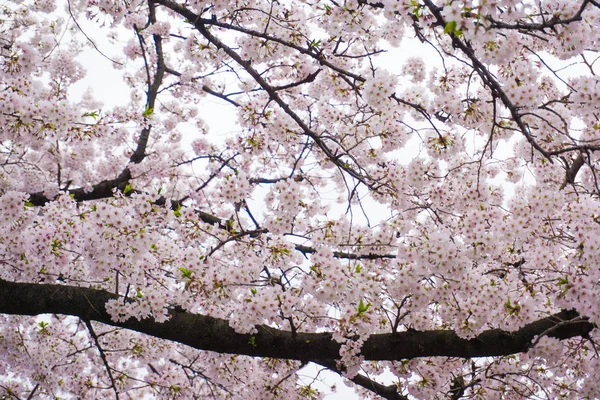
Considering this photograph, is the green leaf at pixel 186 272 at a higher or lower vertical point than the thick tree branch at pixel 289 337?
higher

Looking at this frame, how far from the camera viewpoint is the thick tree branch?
4.77 metres

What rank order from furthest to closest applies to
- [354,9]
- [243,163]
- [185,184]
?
[185,184] → [243,163] → [354,9]

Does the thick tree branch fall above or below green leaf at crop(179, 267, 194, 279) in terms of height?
below

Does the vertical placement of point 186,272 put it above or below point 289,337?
above

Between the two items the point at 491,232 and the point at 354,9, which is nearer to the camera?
the point at 354,9

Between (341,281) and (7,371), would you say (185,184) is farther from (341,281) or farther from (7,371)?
(341,281)

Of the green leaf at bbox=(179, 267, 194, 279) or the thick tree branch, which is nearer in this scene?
the green leaf at bbox=(179, 267, 194, 279)

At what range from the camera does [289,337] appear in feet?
16.0

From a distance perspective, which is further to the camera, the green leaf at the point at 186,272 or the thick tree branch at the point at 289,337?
the thick tree branch at the point at 289,337

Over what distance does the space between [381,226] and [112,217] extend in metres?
2.54

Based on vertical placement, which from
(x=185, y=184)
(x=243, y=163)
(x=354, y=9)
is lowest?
(x=354, y=9)

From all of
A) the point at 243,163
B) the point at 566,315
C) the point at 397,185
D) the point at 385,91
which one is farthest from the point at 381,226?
the point at 243,163

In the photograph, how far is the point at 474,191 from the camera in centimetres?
579

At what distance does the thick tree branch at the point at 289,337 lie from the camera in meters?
4.77
